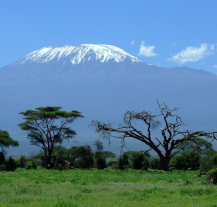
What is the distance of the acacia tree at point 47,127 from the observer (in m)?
38.1

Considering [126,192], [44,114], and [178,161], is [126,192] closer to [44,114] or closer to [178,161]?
[178,161]

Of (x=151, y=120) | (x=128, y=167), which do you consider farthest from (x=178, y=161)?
(x=151, y=120)

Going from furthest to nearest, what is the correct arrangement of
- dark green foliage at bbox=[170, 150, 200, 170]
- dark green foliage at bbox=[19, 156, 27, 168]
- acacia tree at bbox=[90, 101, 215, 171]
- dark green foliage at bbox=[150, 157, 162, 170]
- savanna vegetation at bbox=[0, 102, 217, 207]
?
dark green foliage at bbox=[19, 156, 27, 168] < dark green foliage at bbox=[150, 157, 162, 170] < dark green foliage at bbox=[170, 150, 200, 170] < acacia tree at bbox=[90, 101, 215, 171] < savanna vegetation at bbox=[0, 102, 217, 207]

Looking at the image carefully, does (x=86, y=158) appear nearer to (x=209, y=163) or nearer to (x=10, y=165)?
(x=10, y=165)

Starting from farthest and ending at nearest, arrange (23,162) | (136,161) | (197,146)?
(23,162), (136,161), (197,146)

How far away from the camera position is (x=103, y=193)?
43.0 ft

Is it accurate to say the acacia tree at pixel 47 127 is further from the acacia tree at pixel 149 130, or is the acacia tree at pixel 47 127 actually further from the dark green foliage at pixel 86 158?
the acacia tree at pixel 149 130

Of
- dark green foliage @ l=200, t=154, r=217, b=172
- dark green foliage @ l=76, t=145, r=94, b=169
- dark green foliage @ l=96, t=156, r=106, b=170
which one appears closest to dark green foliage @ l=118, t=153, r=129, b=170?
dark green foliage @ l=96, t=156, r=106, b=170

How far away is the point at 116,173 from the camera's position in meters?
24.8

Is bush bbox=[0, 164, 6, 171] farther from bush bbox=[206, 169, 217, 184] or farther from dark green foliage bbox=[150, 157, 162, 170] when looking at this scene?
bush bbox=[206, 169, 217, 184]

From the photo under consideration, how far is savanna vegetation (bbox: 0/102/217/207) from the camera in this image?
1195 cm

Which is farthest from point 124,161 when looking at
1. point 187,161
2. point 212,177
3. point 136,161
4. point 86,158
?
point 212,177

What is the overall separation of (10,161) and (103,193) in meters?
20.3

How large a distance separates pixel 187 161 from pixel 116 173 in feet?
42.2
